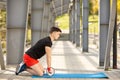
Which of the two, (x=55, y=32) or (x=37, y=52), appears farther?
(x=37, y=52)

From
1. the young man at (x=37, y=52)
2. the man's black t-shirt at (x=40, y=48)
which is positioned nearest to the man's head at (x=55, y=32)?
the young man at (x=37, y=52)

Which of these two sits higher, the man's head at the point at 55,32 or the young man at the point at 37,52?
the man's head at the point at 55,32

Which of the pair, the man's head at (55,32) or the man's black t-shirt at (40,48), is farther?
the man's black t-shirt at (40,48)

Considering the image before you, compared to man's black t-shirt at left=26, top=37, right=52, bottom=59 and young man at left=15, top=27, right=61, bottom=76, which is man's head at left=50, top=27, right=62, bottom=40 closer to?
young man at left=15, top=27, right=61, bottom=76

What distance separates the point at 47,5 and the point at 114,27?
2390 cm

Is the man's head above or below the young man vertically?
above

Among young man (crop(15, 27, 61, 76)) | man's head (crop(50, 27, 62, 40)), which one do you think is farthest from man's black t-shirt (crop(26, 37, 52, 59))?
man's head (crop(50, 27, 62, 40))

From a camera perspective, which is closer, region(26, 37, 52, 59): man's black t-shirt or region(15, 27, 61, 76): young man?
region(15, 27, 61, 76): young man

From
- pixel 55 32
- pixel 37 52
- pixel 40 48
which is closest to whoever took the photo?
pixel 55 32

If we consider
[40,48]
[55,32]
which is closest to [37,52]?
[40,48]

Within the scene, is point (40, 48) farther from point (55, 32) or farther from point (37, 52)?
point (55, 32)

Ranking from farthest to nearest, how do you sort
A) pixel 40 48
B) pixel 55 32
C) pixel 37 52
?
pixel 37 52 < pixel 40 48 < pixel 55 32

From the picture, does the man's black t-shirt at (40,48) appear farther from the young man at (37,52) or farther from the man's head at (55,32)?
the man's head at (55,32)

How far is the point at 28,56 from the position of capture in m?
11.8
